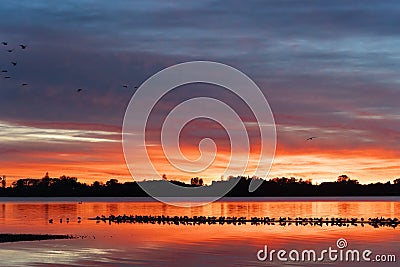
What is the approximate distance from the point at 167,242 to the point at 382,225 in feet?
88.8

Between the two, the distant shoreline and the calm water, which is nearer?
the calm water

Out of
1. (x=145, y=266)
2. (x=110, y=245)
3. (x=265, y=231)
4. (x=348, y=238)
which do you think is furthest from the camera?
(x=265, y=231)

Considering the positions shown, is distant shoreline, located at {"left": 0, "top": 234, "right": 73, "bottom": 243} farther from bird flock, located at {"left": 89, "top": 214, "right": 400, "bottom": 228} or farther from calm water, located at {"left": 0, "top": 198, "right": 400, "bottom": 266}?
bird flock, located at {"left": 89, "top": 214, "right": 400, "bottom": 228}

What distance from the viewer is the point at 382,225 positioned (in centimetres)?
7025

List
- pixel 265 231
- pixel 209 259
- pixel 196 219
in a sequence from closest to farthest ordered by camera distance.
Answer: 1. pixel 209 259
2. pixel 265 231
3. pixel 196 219

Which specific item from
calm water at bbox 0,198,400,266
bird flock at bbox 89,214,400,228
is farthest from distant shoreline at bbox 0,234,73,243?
bird flock at bbox 89,214,400,228

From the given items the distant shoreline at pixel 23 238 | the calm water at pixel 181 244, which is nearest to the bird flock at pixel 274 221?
the calm water at pixel 181 244

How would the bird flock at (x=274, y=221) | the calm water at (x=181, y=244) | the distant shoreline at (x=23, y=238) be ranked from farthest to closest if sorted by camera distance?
the bird flock at (x=274, y=221), the distant shoreline at (x=23, y=238), the calm water at (x=181, y=244)

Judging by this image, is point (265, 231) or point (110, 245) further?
point (265, 231)

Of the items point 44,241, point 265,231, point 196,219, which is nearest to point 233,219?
point 196,219

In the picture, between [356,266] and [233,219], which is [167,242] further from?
[233,219]

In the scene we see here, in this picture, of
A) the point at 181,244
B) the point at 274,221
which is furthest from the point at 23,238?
the point at 274,221

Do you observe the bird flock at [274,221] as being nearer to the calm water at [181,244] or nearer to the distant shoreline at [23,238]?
the calm water at [181,244]

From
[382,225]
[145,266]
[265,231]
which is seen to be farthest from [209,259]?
[382,225]
